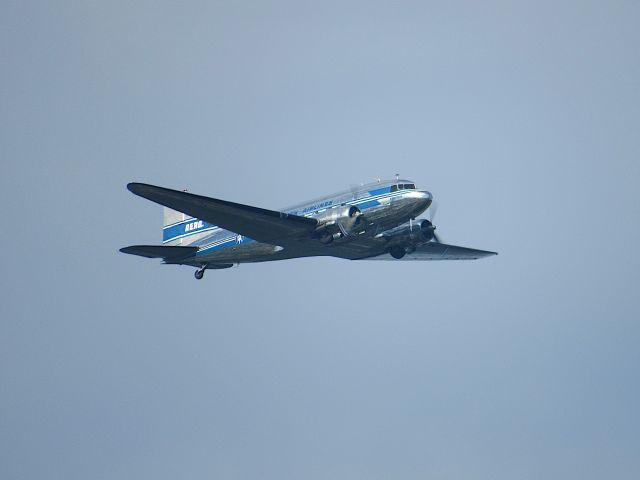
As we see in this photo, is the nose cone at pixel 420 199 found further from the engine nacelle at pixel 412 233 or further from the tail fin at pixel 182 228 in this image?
the tail fin at pixel 182 228

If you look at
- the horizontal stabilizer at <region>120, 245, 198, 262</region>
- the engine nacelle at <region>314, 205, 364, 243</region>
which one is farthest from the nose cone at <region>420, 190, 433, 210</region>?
the horizontal stabilizer at <region>120, 245, 198, 262</region>

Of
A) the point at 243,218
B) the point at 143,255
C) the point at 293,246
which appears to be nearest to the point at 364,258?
the point at 293,246

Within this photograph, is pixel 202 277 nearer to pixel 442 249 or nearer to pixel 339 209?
pixel 339 209

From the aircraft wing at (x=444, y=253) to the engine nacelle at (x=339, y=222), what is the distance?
973cm

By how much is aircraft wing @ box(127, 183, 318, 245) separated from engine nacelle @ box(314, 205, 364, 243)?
0.51m

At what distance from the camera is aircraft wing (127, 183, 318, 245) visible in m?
45.3

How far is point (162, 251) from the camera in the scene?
175 ft

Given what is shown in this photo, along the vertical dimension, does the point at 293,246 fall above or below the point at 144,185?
below

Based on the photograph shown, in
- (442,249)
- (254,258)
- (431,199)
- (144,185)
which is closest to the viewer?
(144,185)

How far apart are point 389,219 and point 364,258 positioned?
6565 millimetres

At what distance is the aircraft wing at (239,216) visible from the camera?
149ft

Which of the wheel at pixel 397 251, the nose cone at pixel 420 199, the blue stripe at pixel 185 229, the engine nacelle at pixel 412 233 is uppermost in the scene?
the blue stripe at pixel 185 229

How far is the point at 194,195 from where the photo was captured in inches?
1796

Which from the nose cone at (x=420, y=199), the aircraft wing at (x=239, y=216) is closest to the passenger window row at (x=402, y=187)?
the nose cone at (x=420, y=199)
